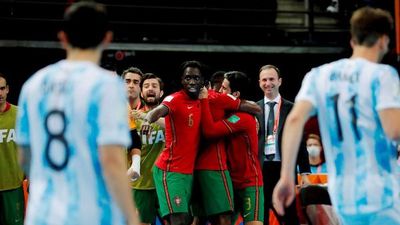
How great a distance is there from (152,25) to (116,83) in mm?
10814

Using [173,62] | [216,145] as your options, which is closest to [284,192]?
[216,145]

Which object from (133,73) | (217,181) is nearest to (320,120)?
(217,181)

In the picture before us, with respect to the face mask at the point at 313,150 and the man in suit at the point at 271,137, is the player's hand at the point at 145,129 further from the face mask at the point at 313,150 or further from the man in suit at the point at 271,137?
the face mask at the point at 313,150

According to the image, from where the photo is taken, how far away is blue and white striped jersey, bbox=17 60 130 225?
12.3 ft

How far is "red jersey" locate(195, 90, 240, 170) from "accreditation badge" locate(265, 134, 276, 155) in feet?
2.36

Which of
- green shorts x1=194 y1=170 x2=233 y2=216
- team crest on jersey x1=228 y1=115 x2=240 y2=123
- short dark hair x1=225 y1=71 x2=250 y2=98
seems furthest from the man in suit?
green shorts x1=194 y1=170 x2=233 y2=216

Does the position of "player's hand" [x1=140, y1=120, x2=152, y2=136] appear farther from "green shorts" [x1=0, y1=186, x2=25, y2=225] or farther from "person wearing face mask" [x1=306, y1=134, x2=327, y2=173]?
"person wearing face mask" [x1=306, y1=134, x2=327, y2=173]

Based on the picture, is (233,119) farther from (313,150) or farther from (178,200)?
(313,150)

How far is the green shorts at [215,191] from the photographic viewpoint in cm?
818

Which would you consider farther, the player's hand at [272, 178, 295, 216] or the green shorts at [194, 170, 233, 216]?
the green shorts at [194, 170, 233, 216]

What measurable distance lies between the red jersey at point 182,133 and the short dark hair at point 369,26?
378 cm

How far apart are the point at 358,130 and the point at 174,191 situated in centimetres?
381

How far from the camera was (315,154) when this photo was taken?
30.3 feet

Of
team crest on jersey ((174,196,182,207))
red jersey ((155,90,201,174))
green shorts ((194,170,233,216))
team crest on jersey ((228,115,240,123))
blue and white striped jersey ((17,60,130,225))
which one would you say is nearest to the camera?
blue and white striped jersey ((17,60,130,225))
